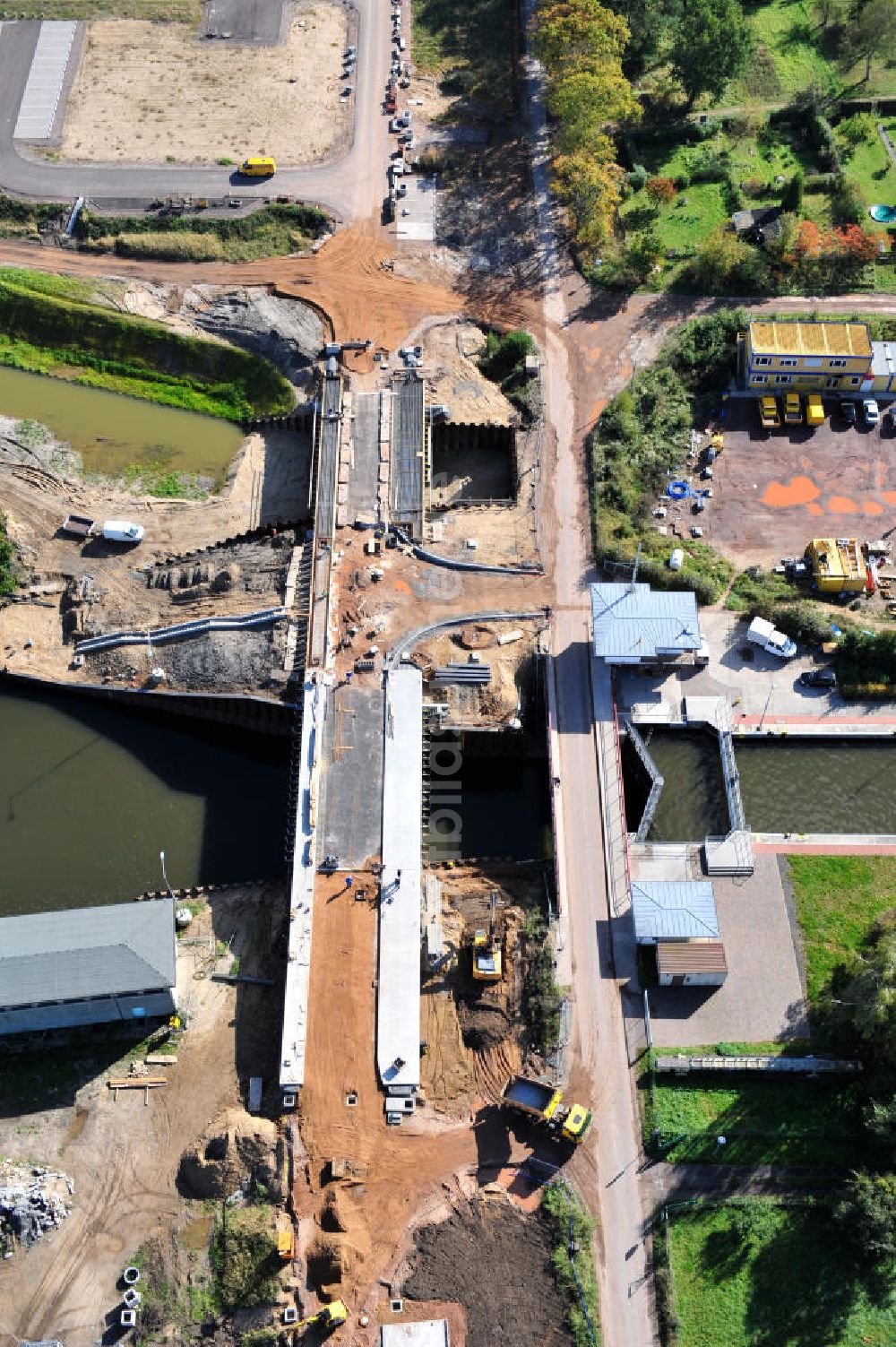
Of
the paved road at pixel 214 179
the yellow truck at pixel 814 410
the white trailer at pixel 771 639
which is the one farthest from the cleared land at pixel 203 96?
the white trailer at pixel 771 639

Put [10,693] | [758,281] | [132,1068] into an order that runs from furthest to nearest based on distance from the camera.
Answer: [758,281], [10,693], [132,1068]

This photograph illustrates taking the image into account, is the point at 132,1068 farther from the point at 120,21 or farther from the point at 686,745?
the point at 120,21

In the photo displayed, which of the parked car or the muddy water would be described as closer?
the parked car

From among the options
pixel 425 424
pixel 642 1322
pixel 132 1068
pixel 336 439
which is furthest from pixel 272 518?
pixel 642 1322

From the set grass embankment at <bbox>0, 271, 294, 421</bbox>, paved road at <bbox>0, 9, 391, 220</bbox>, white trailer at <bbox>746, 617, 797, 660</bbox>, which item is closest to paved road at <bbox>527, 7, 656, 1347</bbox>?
white trailer at <bbox>746, 617, 797, 660</bbox>

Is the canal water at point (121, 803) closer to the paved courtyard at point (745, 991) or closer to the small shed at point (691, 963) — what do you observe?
the small shed at point (691, 963)

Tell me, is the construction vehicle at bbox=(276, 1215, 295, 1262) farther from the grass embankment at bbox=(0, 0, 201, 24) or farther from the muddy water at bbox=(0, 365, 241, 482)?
the grass embankment at bbox=(0, 0, 201, 24)
